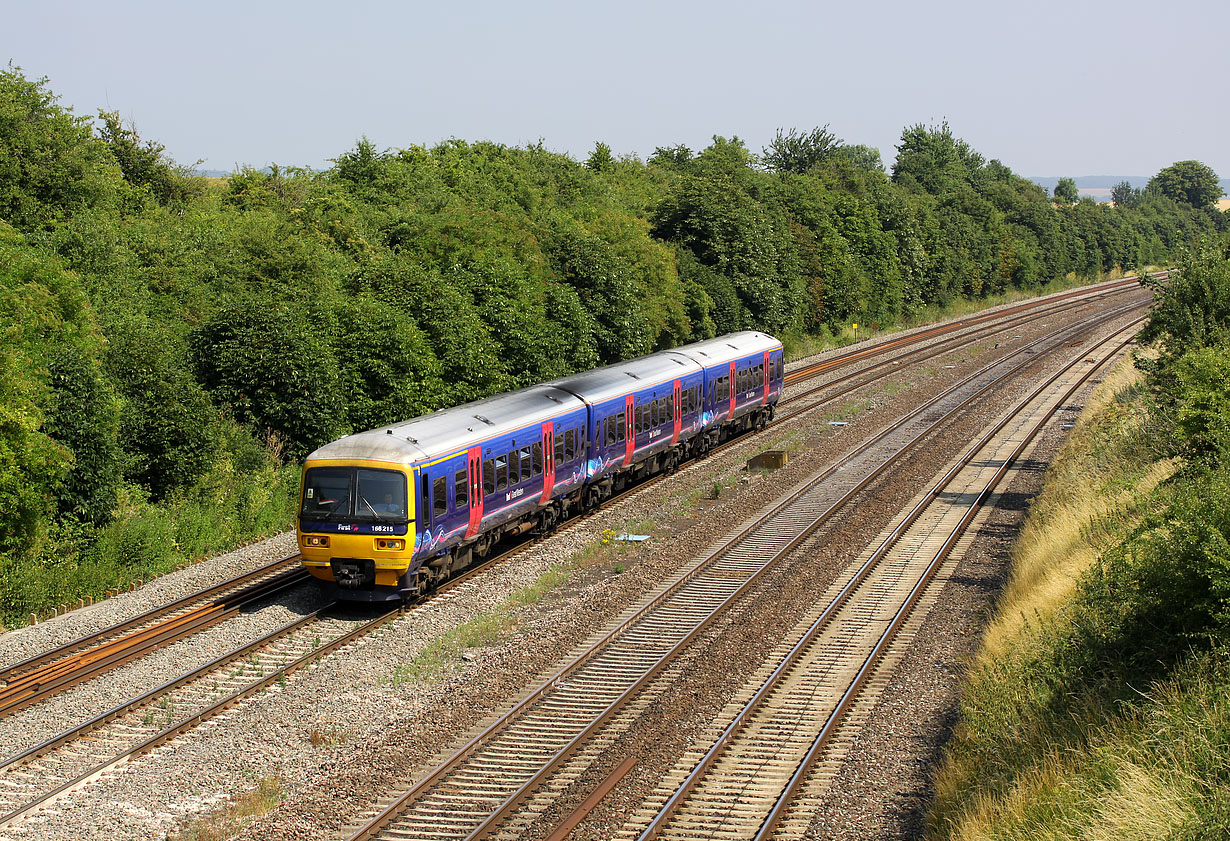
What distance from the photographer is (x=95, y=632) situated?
57.2 ft

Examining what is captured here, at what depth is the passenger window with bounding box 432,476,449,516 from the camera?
18781mm

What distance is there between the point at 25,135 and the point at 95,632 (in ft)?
75.7

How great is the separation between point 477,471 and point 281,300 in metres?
15.4

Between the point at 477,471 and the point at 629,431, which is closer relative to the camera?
the point at 477,471

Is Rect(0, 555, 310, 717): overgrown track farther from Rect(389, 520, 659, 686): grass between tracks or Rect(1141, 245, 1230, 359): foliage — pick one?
Rect(1141, 245, 1230, 359): foliage

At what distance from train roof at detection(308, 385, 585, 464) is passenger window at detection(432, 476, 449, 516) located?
46cm

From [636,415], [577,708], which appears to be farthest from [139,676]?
[636,415]

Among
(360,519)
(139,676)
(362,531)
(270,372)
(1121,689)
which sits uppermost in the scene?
(270,372)

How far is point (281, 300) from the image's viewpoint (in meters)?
32.8

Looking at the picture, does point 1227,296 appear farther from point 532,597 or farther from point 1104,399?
point 532,597

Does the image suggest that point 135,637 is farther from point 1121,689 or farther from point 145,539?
point 1121,689

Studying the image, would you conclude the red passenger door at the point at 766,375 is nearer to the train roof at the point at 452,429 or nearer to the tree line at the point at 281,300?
the tree line at the point at 281,300

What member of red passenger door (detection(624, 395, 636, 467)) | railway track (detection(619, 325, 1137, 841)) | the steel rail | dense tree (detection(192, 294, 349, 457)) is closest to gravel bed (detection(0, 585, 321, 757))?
railway track (detection(619, 325, 1137, 841))

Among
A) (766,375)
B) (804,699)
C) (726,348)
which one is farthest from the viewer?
(766,375)
